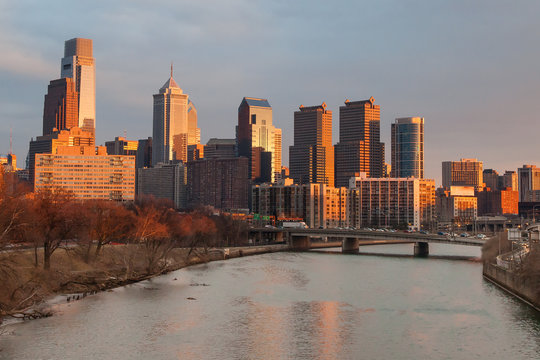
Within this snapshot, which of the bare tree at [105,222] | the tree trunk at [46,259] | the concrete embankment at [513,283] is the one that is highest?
the bare tree at [105,222]

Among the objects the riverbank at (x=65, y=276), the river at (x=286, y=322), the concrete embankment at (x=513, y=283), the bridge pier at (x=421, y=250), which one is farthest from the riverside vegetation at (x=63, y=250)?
the bridge pier at (x=421, y=250)

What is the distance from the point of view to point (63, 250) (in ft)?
347

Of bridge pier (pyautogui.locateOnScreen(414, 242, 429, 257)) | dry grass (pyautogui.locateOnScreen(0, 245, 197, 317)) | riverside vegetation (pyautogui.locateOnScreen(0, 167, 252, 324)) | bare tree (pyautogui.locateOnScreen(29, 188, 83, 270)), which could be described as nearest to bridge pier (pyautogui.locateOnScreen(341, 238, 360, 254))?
bridge pier (pyautogui.locateOnScreen(414, 242, 429, 257))

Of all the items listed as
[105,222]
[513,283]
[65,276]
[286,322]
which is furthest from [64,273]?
[513,283]

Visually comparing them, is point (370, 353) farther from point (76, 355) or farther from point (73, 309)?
point (73, 309)

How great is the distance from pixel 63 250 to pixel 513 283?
6919 centimetres

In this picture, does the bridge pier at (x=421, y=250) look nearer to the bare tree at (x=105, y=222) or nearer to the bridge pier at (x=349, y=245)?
the bridge pier at (x=349, y=245)

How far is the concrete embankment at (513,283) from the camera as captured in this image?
3108 inches

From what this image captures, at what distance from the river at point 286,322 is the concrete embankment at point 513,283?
1.45m

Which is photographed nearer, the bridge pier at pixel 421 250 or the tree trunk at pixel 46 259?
the tree trunk at pixel 46 259

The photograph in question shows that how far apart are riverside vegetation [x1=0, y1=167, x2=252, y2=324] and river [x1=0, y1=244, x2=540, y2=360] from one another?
392 centimetres

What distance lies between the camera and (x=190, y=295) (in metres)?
85.6

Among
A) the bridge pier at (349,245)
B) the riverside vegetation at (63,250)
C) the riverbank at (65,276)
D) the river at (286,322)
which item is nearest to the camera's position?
the river at (286,322)

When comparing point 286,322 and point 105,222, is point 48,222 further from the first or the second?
point 286,322
